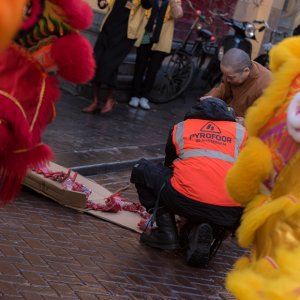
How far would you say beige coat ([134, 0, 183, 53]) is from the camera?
903cm

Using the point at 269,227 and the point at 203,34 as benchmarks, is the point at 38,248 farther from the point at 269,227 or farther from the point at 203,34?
the point at 203,34

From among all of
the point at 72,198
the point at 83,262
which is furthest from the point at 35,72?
the point at 72,198

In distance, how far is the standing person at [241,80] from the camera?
5828 mm

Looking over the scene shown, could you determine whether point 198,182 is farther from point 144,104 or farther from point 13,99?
point 144,104

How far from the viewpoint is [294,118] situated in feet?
8.53

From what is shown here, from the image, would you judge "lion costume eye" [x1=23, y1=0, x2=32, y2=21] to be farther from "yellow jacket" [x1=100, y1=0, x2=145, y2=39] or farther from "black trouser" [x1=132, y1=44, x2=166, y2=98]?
"black trouser" [x1=132, y1=44, x2=166, y2=98]

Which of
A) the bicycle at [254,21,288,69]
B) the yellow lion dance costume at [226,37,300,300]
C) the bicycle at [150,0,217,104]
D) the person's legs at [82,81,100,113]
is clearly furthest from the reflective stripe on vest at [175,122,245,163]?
the bicycle at [254,21,288,69]

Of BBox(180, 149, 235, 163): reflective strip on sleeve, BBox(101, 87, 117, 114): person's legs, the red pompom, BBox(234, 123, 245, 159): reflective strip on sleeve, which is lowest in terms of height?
BBox(101, 87, 117, 114): person's legs

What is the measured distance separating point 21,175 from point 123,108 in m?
6.57

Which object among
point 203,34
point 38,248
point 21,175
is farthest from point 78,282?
point 203,34

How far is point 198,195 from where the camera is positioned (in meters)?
4.69

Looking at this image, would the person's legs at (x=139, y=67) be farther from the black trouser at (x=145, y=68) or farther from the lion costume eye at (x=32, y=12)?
the lion costume eye at (x=32, y=12)

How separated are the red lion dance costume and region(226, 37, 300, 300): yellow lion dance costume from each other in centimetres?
76

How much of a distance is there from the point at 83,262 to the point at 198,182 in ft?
3.07
